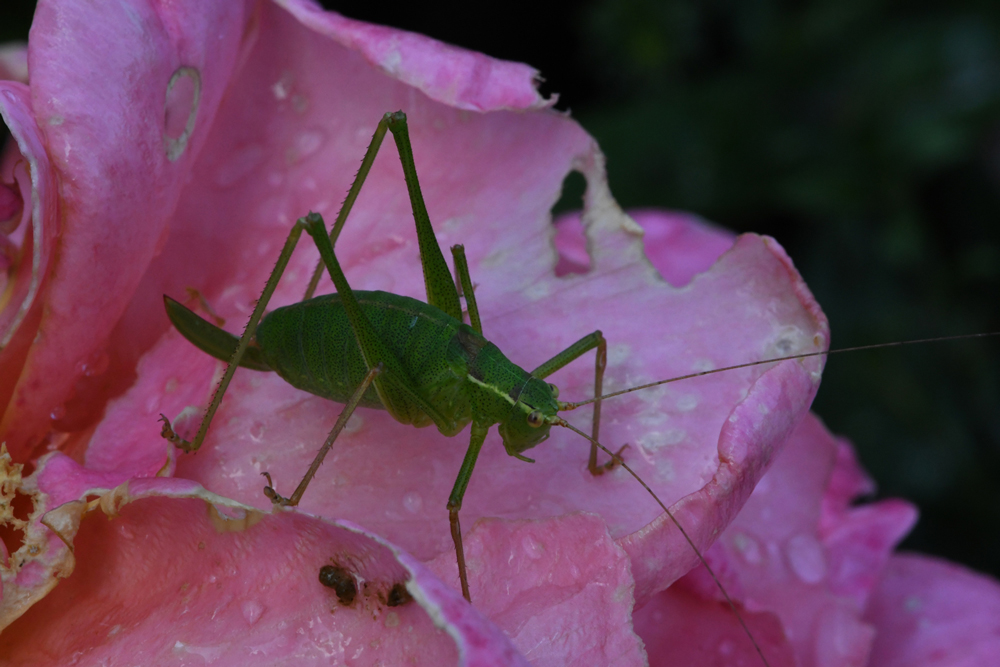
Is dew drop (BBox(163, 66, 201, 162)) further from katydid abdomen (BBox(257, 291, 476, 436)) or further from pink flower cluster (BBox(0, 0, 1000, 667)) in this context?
katydid abdomen (BBox(257, 291, 476, 436))

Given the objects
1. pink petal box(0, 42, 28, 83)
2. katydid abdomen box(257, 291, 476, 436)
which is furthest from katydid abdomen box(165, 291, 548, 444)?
pink petal box(0, 42, 28, 83)

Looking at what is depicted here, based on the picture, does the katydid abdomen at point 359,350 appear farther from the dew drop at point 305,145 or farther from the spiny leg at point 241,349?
the dew drop at point 305,145

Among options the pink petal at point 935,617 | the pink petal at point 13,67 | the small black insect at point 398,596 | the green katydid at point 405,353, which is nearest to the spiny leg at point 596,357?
the green katydid at point 405,353

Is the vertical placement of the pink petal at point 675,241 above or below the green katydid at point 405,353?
below

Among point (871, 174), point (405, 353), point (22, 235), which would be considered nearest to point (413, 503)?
point (405, 353)

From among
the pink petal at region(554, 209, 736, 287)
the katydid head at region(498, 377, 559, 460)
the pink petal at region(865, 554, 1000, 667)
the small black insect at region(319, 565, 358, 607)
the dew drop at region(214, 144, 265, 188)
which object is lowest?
the pink petal at region(865, 554, 1000, 667)

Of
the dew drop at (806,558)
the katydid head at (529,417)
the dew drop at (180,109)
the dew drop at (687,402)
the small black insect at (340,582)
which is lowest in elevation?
the dew drop at (806,558)

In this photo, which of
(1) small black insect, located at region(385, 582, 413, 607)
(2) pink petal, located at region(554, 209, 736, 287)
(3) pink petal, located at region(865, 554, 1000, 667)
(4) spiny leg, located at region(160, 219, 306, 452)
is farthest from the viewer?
(2) pink petal, located at region(554, 209, 736, 287)
